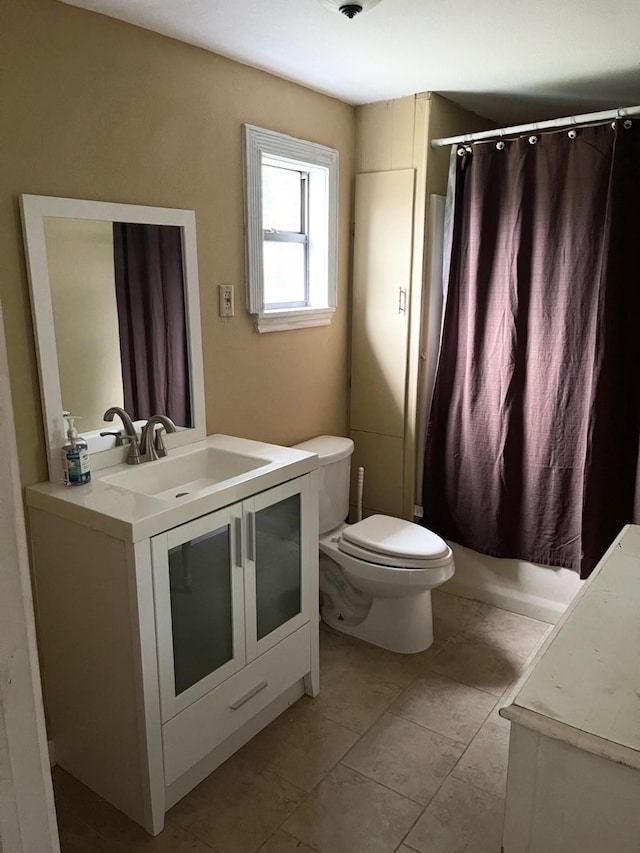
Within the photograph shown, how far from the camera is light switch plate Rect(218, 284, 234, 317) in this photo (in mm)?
2404

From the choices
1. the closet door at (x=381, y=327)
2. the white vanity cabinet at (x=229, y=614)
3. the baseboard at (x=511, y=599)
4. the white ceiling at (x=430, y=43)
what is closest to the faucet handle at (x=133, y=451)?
the white vanity cabinet at (x=229, y=614)

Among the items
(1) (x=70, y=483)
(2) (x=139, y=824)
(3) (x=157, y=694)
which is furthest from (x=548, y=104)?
(2) (x=139, y=824)

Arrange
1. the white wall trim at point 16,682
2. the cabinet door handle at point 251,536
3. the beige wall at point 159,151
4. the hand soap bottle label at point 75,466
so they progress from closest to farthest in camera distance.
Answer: the white wall trim at point 16,682
the beige wall at point 159,151
the hand soap bottle label at point 75,466
the cabinet door handle at point 251,536

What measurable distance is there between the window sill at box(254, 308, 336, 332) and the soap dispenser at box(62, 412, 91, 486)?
935 mm

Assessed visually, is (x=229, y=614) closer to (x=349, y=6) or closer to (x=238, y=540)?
(x=238, y=540)

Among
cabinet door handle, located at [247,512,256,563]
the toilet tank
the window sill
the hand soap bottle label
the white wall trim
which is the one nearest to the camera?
the white wall trim

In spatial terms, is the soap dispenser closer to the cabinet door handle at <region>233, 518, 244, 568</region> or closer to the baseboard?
the cabinet door handle at <region>233, 518, 244, 568</region>

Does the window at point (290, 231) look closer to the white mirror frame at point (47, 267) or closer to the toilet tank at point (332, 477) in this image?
the white mirror frame at point (47, 267)

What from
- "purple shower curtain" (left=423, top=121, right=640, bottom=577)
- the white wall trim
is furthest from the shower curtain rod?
the white wall trim

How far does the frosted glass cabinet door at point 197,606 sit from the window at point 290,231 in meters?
1.02

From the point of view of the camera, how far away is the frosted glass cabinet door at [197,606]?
1726mm

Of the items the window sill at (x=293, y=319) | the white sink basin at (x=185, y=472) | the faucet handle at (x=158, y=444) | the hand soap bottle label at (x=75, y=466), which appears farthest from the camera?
the window sill at (x=293, y=319)

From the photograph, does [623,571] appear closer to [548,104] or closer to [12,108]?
[12,108]

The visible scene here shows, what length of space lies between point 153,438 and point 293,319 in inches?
35.3
